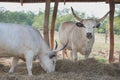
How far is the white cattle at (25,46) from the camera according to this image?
882 centimetres

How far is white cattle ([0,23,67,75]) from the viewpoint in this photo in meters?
8.82

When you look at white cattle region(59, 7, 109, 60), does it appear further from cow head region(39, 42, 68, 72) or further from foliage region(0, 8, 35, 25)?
foliage region(0, 8, 35, 25)

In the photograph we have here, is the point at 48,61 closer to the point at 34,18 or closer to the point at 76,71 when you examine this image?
the point at 76,71

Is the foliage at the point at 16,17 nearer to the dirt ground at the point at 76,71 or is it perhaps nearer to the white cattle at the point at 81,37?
the white cattle at the point at 81,37

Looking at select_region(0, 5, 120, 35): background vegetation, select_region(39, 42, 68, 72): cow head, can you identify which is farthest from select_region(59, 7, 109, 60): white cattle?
select_region(0, 5, 120, 35): background vegetation

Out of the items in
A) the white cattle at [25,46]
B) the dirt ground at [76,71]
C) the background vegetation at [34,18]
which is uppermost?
the white cattle at [25,46]

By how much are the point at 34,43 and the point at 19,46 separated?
0.38 m

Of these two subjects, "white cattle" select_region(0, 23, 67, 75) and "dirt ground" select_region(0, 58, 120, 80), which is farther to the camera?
"white cattle" select_region(0, 23, 67, 75)

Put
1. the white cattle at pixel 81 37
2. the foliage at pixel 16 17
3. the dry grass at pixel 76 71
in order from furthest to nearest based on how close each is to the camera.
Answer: the foliage at pixel 16 17 → the white cattle at pixel 81 37 → the dry grass at pixel 76 71

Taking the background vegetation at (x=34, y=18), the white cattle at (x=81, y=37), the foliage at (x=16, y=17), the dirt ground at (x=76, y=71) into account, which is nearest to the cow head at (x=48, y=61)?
the dirt ground at (x=76, y=71)

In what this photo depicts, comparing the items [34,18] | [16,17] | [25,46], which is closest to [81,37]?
[25,46]

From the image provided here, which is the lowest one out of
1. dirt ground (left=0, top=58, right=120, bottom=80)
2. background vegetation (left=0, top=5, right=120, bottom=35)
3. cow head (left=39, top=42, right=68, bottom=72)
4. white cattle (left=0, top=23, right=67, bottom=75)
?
background vegetation (left=0, top=5, right=120, bottom=35)

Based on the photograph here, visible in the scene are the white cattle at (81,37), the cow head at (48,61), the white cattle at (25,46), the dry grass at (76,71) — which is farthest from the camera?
the white cattle at (81,37)

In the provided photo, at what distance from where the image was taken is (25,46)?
8898 millimetres
